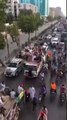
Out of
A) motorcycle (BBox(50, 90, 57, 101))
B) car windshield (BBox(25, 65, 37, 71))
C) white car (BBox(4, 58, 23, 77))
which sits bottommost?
motorcycle (BBox(50, 90, 57, 101))

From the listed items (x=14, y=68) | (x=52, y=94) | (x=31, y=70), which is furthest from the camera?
(x=14, y=68)

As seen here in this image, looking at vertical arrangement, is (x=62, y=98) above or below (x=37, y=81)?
above

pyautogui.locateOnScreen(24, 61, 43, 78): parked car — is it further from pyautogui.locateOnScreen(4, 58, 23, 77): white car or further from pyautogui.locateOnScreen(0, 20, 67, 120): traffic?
Answer: pyautogui.locateOnScreen(4, 58, 23, 77): white car

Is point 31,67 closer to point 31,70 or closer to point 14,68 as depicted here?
point 31,70

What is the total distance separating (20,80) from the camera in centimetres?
2570

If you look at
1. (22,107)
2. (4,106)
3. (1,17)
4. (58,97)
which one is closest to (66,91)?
(58,97)

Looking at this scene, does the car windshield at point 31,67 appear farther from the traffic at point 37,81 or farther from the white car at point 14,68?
the white car at point 14,68

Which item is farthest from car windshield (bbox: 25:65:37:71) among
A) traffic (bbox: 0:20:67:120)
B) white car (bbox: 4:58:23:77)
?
white car (bbox: 4:58:23:77)

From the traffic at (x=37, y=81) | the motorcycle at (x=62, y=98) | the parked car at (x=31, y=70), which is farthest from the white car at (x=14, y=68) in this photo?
the motorcycle at (x=62, y=98)

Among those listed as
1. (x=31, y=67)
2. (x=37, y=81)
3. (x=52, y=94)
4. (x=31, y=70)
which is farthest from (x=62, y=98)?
(x=31, y=67)

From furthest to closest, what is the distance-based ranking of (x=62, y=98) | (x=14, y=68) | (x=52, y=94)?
(x=14, y=68), (x=52, y=94), (x=62, y=98)

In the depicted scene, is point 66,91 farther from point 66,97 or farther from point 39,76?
point 39,76

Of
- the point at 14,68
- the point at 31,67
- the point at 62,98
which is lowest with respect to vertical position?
the point at 62,98

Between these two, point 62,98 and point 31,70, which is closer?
point 62,98
